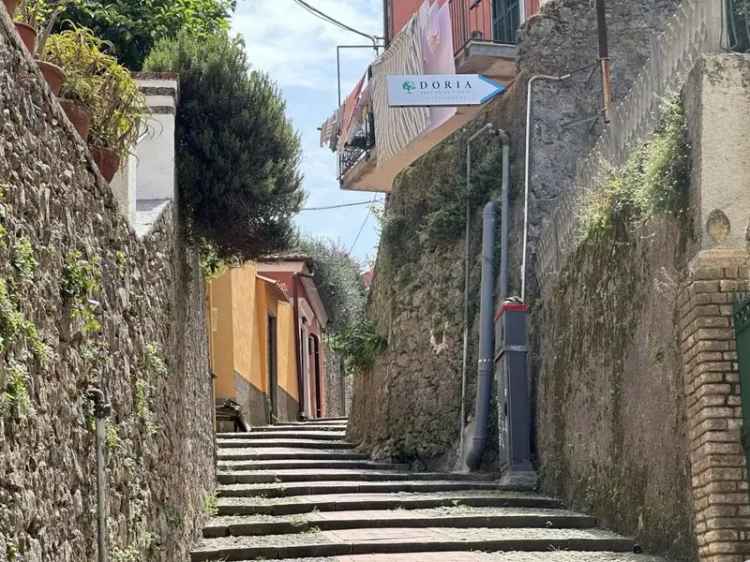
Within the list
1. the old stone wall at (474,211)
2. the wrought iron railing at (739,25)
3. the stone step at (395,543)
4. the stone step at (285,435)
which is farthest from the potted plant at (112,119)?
the stone step at (285,435)

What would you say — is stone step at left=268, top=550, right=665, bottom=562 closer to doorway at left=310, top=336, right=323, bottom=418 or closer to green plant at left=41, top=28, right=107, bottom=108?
green plant at left=41, top=28, right=107, bottom=108

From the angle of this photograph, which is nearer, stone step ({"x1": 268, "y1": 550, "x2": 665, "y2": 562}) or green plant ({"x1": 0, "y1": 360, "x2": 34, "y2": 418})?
green plant ({"x1": 0, "y1": 360, "x2": 34, "y2": 418})

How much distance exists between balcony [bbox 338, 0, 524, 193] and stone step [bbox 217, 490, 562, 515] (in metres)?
6.85

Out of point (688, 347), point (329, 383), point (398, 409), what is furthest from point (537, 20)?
point (329, 383)

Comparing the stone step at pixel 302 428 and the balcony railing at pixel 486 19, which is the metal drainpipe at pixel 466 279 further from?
the stone step at pixel 302 428

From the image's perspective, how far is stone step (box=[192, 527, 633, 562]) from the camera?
32.7 feet

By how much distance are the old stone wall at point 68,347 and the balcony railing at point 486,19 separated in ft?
37.4

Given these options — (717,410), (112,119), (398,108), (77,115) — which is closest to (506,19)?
(398,108)

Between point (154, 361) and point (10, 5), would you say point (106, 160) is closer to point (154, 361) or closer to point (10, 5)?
point (154, 361)

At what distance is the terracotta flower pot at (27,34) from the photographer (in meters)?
5.95

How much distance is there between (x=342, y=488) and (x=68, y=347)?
762cm

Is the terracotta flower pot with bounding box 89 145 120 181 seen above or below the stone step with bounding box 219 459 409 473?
above

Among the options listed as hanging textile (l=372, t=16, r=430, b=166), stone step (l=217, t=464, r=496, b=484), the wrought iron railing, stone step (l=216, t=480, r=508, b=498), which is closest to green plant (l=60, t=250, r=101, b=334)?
the wrought iron railing

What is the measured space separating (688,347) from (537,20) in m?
8.85
